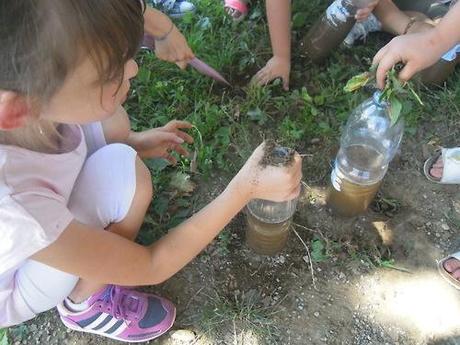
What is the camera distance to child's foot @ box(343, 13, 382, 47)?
88.3 inches

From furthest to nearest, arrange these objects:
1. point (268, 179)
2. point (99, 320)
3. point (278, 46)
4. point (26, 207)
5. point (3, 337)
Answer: point (278, 46) → point (3, 337) → point (99, 320) → point (268, 179) → point (26, 207)

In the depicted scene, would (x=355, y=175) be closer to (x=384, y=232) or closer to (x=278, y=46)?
(x=384, y=232)

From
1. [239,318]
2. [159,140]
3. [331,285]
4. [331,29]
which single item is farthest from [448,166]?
[159,140]

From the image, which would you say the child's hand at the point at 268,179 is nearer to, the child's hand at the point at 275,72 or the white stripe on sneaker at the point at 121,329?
the white stripe on sneaker at the point at 121,329

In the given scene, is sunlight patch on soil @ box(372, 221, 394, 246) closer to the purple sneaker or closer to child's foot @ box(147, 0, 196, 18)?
the purple sneaker

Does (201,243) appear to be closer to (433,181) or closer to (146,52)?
(433,181)

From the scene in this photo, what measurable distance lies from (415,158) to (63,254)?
139cm

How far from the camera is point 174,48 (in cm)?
174

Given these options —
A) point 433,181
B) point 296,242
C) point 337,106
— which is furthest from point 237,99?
point 433,181

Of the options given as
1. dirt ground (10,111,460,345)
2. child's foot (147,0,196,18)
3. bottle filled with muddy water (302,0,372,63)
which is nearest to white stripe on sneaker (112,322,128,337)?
dirt ground (10,111,460,345)

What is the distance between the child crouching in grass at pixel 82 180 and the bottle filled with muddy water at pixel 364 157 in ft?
1.51

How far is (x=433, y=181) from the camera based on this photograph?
6.21ft

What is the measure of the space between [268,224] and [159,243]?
0.41 meters

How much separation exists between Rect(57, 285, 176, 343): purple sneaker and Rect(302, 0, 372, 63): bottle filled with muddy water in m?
1.21
